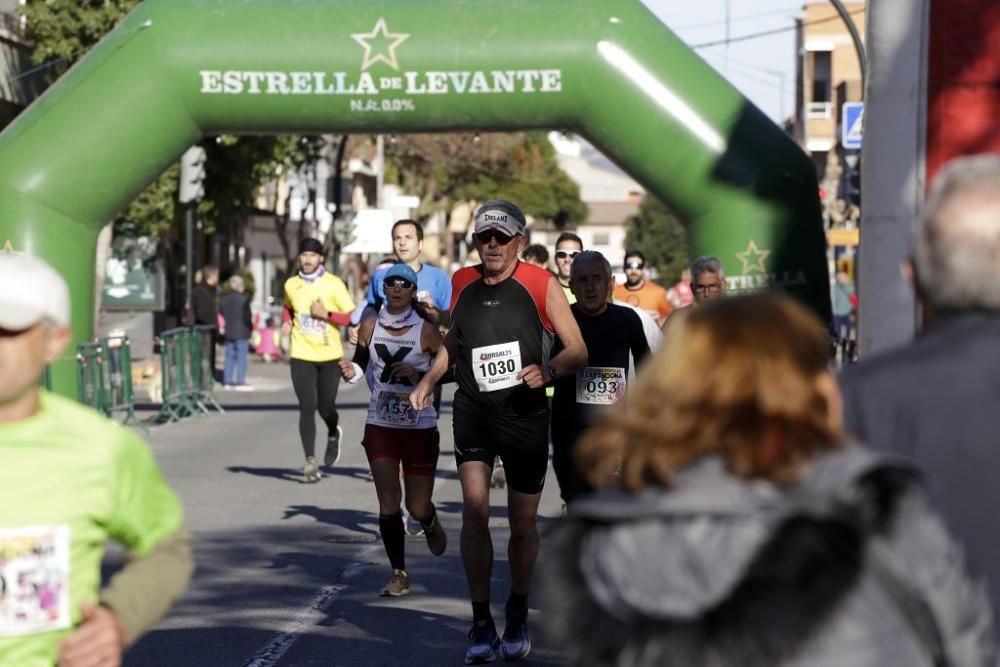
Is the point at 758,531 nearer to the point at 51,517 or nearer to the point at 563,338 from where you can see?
the point at 51,517

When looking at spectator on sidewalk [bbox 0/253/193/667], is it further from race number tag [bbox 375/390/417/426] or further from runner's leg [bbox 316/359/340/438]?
runner's leg [bbox 316/359/340/438]

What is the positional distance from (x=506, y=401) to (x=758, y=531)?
16.4 ft

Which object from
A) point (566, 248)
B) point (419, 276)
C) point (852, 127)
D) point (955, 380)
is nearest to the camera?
point (955, 380)

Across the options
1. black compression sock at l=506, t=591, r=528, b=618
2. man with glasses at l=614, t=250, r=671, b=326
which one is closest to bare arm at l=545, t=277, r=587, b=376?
black compression sock at l=506, t=591, r=528, b=618

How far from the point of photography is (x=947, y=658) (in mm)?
2781

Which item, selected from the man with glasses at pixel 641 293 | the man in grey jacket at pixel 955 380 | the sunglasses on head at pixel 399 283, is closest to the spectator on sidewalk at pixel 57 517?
the man in grey jacket at pixel 955 380

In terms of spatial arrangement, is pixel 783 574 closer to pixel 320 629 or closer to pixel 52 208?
pixel 320 629

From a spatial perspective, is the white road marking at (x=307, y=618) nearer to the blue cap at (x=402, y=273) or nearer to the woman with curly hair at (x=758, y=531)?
the blue cap at (x=402, y=273)

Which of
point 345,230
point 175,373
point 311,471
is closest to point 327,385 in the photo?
point 311,471

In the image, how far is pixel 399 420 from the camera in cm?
917

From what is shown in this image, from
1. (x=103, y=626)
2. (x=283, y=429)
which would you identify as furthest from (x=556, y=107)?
(x=103, y=626)

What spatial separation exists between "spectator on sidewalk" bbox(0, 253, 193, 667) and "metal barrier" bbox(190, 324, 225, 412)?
1834cm

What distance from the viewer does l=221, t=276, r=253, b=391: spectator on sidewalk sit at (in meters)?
26.8

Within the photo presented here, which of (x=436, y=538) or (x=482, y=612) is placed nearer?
(x=482, y=612)
